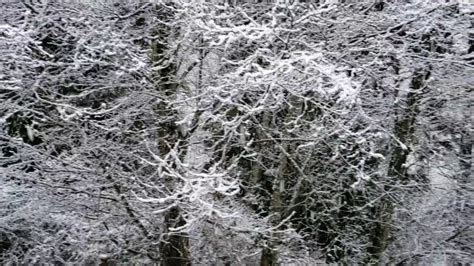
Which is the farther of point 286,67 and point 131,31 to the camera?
point 131,31

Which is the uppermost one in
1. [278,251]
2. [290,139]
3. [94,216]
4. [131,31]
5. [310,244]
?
[131,31]

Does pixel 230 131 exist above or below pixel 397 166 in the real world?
above

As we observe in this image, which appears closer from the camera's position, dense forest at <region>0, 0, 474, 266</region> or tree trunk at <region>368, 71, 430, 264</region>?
dense forest at <region>0, 0, 474, 266</region>

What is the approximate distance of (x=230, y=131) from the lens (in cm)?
594

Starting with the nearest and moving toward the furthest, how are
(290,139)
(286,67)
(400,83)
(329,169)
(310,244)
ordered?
(286,67) < (290,139) < (400,83) < (329,169) < (310,244)

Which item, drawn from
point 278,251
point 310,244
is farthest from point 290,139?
point 310,244

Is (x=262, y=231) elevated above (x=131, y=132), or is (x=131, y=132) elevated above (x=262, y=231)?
(x=131, y=132)

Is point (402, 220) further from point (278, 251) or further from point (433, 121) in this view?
point (278, 251)

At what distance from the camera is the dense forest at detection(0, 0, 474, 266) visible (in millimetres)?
5867

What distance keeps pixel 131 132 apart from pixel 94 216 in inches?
46.4

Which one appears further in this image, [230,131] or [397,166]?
[397,166]

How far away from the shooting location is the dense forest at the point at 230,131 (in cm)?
587

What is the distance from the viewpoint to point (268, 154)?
7.13 metres

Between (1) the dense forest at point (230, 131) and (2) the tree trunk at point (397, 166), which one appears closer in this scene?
(1) the dense forest at point (230, 131)
